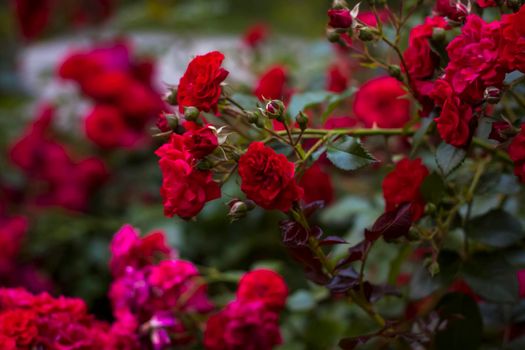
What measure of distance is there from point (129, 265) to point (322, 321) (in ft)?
0.86

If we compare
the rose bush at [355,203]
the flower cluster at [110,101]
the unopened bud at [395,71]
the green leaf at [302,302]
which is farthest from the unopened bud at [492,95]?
the flower cluster at [110,101]

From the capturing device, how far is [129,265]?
74 cm

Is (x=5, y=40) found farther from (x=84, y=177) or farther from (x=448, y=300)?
(x=448, y=300)

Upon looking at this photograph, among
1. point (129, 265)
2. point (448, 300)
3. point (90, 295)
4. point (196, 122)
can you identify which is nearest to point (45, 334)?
point (129, 265)

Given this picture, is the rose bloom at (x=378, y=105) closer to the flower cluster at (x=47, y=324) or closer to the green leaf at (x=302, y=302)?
the green leaf at (x=302, y=302)

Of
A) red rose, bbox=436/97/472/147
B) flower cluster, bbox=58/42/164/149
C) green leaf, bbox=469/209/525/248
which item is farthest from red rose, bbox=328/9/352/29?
flower cluster, bbox=58/42/164/149

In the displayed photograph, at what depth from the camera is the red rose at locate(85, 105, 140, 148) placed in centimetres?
143

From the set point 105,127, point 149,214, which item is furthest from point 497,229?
point 105,127

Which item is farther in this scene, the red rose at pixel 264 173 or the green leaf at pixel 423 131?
the green leaf at pixel 423 131

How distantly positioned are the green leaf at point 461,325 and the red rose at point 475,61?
0.74 ft

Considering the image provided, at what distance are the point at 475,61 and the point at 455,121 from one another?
5cm

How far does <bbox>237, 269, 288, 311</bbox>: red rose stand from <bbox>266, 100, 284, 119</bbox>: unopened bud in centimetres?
23

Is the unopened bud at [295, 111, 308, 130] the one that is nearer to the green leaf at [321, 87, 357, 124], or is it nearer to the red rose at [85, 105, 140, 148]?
the green leaf at [321, 87, 357, 124]

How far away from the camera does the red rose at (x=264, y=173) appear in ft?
1.69
